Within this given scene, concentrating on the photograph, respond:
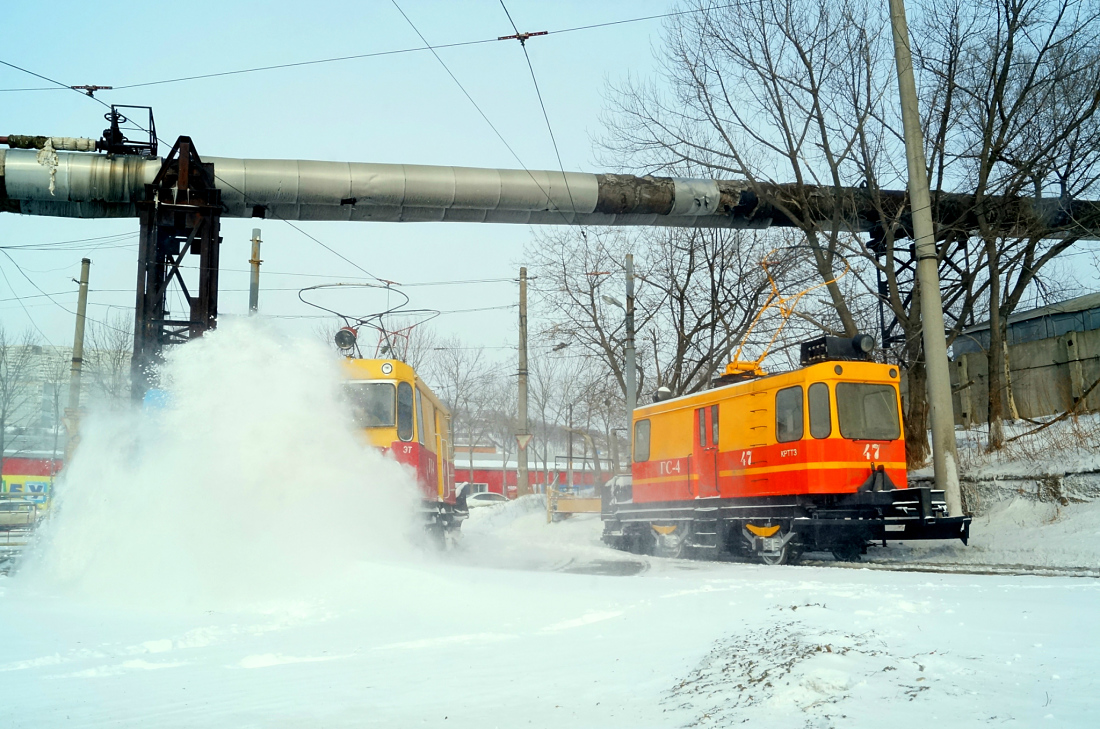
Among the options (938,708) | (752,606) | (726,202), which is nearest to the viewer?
(938,708)

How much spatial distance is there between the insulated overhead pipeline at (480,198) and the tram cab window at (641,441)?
4448mm

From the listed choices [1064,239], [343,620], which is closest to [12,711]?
[343,620]

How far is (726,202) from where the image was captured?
17938 mm

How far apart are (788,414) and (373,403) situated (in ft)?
21.6

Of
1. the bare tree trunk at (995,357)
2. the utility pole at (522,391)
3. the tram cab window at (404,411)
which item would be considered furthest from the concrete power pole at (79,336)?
the bare tree trunk at (995,357)

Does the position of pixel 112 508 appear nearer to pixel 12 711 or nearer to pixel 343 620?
pixel 343 620

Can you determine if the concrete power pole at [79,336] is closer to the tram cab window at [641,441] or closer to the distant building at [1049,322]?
the tram cab window at [641,441]

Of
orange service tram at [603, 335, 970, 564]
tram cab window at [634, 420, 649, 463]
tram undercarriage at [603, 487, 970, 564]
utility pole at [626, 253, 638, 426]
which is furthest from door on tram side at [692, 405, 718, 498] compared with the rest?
utility pole at [626, 253, 638, 426]

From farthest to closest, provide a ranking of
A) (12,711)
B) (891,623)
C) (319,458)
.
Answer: (319,458), (891,623), (12,711)

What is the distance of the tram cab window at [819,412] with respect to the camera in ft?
40.7

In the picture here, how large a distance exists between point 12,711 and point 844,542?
11.2 meters

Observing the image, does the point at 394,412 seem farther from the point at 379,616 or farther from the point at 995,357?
the point at 995,357

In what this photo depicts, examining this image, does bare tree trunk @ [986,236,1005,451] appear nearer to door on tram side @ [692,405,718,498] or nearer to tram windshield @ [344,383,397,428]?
door on tram side @ [692,405,718,498]

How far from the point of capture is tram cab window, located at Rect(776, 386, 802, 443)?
1267 cm
